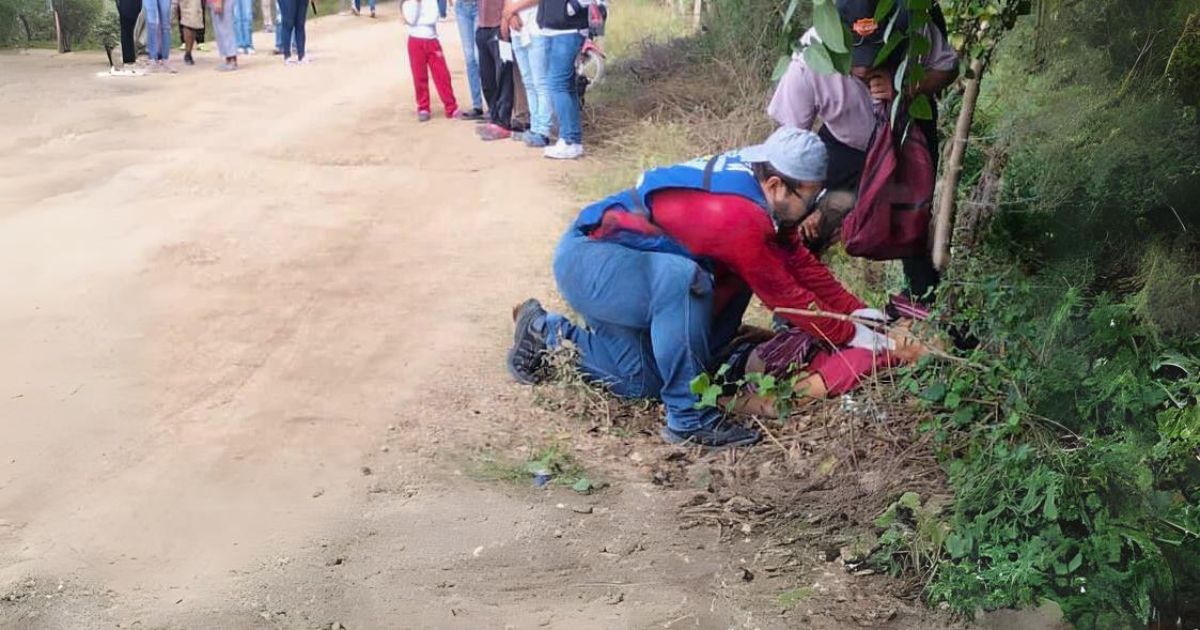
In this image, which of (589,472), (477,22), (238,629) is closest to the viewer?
(238,629)

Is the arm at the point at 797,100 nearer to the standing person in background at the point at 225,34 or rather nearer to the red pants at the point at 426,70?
Answer: the red pants at the point at 426,70

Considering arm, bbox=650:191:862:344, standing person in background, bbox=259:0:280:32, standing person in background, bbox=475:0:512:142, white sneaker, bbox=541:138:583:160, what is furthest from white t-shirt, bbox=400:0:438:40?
standing person in background, bbox=259:0:280:32

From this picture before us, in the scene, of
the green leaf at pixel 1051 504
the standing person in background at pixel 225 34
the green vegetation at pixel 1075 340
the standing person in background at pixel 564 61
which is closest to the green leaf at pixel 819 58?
the green vegetation at pixel 1075 340

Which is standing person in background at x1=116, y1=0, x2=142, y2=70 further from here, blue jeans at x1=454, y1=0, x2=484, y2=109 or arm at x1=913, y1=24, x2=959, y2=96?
arm at x1=913, y1=24, x2=959, y2=96

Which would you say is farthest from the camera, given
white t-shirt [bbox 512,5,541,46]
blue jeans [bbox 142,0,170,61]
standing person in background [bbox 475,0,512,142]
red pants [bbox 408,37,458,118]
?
blue jeans [bbox 142,0,170,61]

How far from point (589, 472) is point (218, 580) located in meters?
1.33

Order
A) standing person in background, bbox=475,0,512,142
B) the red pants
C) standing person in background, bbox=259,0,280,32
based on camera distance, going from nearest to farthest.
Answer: standing person in background, bbox=475,0,512,142 → the red pants → standing person in background, bbox=259,0,280,32

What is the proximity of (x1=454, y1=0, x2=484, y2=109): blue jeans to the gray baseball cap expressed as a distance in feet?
22.6

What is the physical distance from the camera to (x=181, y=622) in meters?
3.28

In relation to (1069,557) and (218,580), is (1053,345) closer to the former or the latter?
(1069,557)

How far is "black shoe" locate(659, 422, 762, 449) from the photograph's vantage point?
14.1 feet

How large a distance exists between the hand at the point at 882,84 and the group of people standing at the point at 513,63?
14.6 feet

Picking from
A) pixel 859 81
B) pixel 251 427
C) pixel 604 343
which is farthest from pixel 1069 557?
pixel 251 427

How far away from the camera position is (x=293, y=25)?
49.2ft
